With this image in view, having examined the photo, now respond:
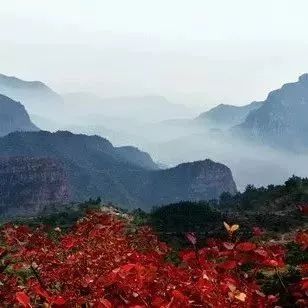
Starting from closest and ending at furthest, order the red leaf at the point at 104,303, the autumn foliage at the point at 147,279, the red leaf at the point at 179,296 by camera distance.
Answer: the red leaf at the point at 104,303
the red leaf at the point at 179,296
the autumn foliage at the point at 147,279

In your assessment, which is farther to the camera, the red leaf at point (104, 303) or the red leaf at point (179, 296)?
the red leaf at point (179, 296)

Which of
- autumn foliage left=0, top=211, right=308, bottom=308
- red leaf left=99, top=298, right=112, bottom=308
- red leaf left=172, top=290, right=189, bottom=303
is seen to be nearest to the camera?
red leaf left=99, top=298, right=112, bottom=308

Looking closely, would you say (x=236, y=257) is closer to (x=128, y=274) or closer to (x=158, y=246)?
(x=128, y=274)

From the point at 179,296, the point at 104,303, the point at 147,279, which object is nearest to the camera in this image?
the point at 104,303

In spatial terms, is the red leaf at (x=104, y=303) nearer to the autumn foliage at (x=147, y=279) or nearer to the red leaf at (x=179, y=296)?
the autumn foliage at (x=147, y=279)

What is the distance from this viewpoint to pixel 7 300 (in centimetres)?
848

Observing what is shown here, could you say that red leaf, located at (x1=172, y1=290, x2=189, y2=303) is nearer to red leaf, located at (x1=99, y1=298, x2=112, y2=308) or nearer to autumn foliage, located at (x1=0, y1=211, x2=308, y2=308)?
autumn foliage, located at (x1=0, y1=211, x2=308, y2=308)

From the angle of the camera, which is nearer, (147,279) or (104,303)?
(104,303)

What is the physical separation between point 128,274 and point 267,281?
18.5 feet

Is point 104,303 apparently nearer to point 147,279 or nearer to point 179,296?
point 179,296

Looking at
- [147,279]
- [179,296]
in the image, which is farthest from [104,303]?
[147,279]

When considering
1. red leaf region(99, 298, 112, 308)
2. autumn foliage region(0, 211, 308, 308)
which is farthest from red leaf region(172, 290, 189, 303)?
red leaf region(99, 298, 112, 308)

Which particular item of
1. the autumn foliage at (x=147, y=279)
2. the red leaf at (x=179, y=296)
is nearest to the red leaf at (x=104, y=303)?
the autumn foliage at (x=147, y=279)

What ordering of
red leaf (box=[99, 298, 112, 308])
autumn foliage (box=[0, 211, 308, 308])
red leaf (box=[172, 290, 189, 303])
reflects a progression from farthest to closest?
autumn foliage (box=[0, 211, 308, 308])
red leaf (box=[172, 290, 189, 303])
red leaf (box=[99, 298, 112, 308])
